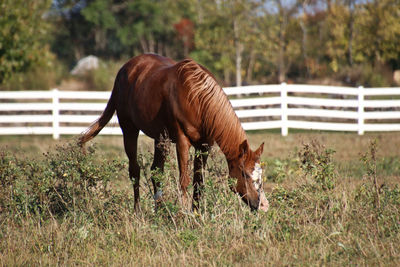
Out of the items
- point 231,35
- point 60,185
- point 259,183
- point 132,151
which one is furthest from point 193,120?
point 231,35

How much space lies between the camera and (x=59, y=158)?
17.2 ft

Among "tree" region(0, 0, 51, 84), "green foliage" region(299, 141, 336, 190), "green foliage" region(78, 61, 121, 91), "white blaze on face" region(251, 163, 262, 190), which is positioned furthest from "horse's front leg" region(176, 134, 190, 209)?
"green foliage" region(78, 61, 121, 91)

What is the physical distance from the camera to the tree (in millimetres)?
15422

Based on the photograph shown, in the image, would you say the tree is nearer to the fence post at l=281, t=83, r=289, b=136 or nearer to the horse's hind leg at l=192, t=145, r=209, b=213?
the fence post at l=281, t=83, r=289, b=136

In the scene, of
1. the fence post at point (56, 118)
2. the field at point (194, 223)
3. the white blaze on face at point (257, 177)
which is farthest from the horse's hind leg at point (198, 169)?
the fence post at point (56, 118)

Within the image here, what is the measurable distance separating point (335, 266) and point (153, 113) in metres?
2.52

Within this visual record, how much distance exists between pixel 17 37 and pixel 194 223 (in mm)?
12734

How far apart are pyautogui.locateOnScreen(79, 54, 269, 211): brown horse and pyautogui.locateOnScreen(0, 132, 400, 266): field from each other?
15 cm

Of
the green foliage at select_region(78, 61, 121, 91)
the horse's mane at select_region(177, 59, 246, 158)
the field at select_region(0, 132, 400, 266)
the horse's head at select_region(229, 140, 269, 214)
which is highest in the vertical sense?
the green foliage at select_region(78, 61, 121, 91)

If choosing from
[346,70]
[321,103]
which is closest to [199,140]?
[321,103]

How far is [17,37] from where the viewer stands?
1546 cm

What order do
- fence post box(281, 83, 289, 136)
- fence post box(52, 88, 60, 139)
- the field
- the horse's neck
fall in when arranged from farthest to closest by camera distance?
1. fence post box(52, 88, 60, 139)
2. fence post box(281, 83, 289, 136)
3. the horse's neck
4. the field

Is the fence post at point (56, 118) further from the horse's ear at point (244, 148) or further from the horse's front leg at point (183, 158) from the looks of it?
the horse's ear at point (244, 148)

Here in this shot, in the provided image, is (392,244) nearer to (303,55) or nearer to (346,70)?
(346,70)
